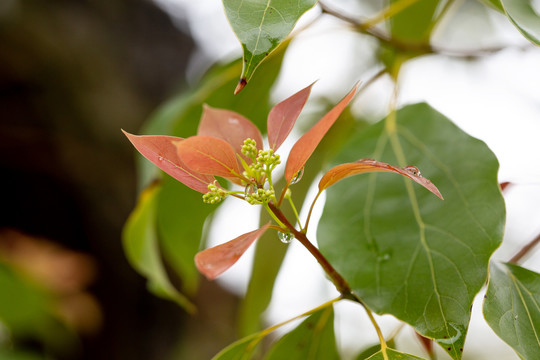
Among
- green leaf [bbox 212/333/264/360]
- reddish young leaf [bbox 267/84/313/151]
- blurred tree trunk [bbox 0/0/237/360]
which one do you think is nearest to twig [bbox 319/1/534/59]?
reddish young leaf [bbox 267/84/313/151]

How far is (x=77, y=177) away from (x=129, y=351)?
55 cm

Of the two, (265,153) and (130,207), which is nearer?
(265,153)

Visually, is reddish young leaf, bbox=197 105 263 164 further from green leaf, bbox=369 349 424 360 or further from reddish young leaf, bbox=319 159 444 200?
green leaf, bbox=369 349 424 360

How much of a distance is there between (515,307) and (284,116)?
0.81 feet

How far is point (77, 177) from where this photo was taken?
1.42 meters

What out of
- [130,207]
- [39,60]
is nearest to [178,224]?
[130,207]

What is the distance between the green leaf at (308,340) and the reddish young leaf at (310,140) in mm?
210

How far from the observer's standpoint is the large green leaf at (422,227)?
379mm

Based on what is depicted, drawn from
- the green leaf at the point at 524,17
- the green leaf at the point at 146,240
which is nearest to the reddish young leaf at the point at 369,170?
the green leaf at the point at 524,17

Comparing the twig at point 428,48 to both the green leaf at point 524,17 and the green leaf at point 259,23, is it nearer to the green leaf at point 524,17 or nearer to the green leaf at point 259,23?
the green leaf at point 524,17

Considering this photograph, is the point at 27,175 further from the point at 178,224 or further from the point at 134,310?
the point at 178,224

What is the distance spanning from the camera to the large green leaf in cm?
38

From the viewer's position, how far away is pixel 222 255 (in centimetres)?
35

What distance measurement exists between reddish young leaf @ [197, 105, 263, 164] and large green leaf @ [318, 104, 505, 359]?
123 millimetres
